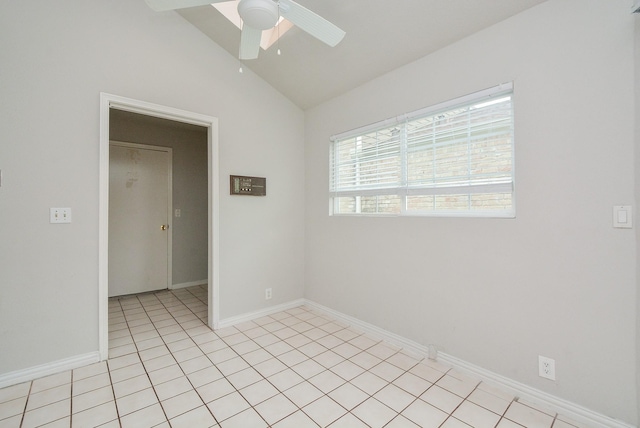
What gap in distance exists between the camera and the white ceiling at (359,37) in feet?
6.29

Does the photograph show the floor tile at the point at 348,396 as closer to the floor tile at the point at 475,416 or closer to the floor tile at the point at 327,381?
the floor tile at the point at 327,381

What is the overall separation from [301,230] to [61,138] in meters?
2.41

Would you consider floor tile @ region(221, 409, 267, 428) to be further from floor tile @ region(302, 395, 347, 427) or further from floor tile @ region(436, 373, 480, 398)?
floor tile @ region(436, 373, 480, 398)

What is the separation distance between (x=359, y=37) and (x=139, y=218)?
3738 mm

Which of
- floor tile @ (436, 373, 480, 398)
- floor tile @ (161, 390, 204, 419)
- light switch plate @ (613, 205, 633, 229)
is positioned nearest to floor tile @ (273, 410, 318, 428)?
floor tile @ (161, 390, 204, 419)

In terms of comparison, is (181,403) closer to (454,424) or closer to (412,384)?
(412,384)

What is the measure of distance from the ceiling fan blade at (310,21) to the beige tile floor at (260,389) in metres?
2.34

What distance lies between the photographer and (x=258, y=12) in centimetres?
151

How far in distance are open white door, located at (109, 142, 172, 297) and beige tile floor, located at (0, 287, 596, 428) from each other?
1420mm

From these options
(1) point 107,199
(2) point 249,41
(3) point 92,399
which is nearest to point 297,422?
(3) point 92,399

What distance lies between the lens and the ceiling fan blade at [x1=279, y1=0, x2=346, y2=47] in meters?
1.53

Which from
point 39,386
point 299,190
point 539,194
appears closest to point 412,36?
point 539,194

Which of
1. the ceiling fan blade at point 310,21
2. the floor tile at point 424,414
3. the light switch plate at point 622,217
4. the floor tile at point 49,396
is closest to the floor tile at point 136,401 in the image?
the floor tile at point 49,396

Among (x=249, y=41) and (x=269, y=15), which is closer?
(x=269, y=15)
